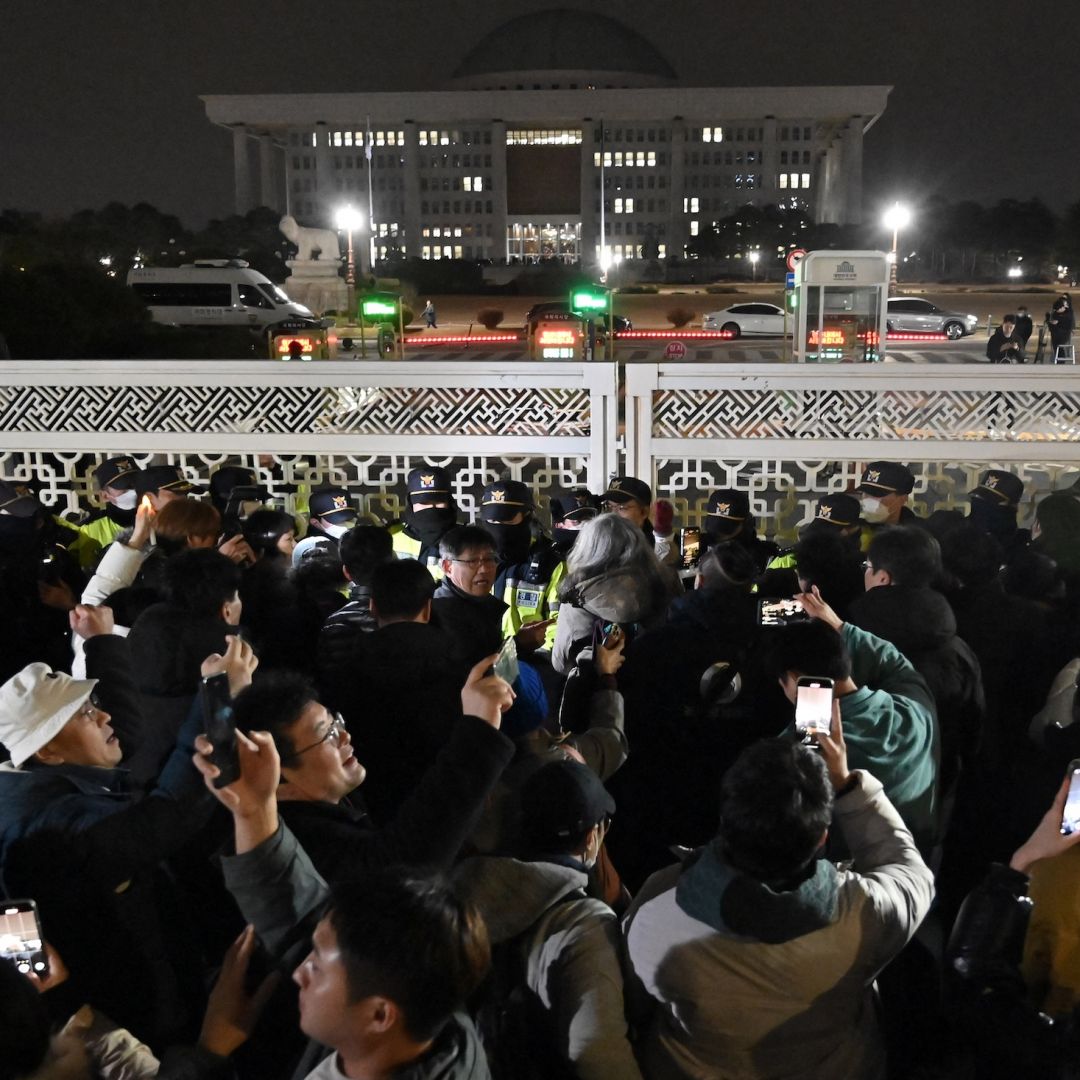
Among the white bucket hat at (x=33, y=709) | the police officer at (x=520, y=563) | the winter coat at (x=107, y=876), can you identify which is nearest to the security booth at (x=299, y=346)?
the police officer at (x=520, y=563)

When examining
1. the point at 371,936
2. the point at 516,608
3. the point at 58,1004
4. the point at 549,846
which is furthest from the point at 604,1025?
the point at 516,608

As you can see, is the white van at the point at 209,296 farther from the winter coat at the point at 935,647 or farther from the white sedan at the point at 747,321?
the winter coat at the point at 935,647

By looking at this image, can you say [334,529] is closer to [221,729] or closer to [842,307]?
[221,729]

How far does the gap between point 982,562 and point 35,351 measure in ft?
59.1

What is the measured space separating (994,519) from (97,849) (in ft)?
15.3

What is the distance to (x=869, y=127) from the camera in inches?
3137

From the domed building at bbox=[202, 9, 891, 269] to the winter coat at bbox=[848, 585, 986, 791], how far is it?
234 feet

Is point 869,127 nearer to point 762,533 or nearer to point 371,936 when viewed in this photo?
point 762,533

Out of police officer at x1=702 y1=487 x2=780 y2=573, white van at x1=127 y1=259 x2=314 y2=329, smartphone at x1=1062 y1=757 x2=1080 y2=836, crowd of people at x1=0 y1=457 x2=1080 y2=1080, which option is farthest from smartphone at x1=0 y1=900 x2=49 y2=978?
white van at x1=127 y1=259 x2=314 y2=329

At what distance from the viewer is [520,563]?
5199 millimetres

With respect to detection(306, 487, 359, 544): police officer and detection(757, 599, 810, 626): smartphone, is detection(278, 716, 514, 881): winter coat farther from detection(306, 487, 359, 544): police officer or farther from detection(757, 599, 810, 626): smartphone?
detection(306, 487, 359, 544): police officer

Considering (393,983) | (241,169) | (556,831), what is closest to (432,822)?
(556,831)

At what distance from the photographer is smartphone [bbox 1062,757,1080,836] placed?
90.0 inches

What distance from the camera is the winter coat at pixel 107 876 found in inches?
94.2
